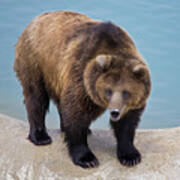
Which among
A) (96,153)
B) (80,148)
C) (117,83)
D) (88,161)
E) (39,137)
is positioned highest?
(117,83)

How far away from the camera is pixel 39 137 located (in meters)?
8.11

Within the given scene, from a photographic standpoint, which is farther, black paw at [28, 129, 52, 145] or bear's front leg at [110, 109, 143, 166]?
black paw at [28, 129, 52, 145]

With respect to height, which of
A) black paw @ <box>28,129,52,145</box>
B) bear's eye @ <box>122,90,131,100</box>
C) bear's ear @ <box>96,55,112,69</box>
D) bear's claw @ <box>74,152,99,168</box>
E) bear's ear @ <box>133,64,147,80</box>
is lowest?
black paw @ <box>28,129,52,145</box>

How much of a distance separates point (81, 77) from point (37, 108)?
175 centimetres

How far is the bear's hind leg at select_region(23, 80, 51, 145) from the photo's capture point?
26.4 ft

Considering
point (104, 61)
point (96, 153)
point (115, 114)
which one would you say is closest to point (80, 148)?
point (96, 153)

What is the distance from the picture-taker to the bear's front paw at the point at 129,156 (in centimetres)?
715

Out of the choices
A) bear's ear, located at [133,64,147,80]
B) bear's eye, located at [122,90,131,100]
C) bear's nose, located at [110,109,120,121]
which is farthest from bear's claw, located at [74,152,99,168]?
bear's ear, located at [133,64,147,80]

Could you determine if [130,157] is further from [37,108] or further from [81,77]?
[37,108]

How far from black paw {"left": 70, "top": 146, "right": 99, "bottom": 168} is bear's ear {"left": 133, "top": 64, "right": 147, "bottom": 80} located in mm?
1702

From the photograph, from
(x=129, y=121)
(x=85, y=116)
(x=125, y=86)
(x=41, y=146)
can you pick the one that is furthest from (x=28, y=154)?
(x=125, y=86)

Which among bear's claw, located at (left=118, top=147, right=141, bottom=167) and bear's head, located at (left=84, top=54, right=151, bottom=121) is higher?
bear's head, located at (left=84, top=54, right=151, bottom=121)

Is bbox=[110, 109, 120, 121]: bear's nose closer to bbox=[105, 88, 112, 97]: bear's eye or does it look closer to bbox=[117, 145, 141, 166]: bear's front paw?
bbox=[105, 88, 112, 97]: bear's eye

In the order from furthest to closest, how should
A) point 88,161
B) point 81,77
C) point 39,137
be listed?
point 39,137, point 88,161, point 81,77
